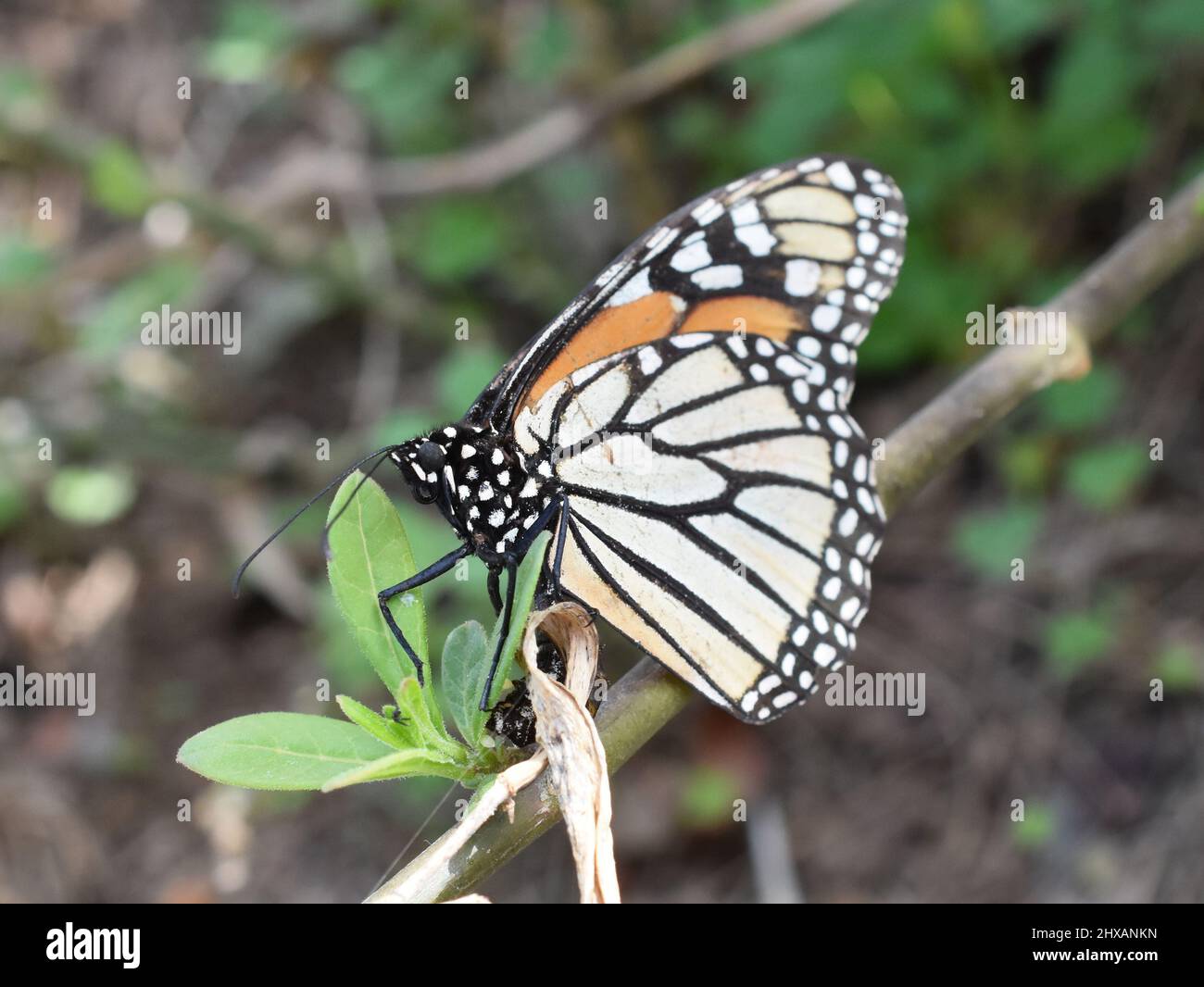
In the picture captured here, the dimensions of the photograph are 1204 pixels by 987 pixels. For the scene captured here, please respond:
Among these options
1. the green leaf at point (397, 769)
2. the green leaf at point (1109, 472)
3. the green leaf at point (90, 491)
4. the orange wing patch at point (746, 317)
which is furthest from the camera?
the green leaf at point (90, 491)

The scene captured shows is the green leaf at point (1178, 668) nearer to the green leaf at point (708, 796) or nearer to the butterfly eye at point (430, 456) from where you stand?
the green leaf at point (708, 796)

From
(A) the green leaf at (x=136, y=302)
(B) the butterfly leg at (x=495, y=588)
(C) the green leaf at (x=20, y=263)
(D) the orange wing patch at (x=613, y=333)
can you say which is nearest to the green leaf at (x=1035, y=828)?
(D) the orange wing patch at (x=613, y=333)

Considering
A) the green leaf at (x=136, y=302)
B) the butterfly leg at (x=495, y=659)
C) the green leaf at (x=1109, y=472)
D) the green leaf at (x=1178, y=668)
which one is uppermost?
the green leaf at (x=136, y=302)

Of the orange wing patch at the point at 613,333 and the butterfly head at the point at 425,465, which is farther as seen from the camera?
the orange wing patch at the point at 613,333

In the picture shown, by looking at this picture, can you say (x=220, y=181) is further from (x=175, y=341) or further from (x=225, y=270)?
(x=175, y=341)

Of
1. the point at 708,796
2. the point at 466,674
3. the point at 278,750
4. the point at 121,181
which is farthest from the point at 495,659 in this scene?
the point at 121,181

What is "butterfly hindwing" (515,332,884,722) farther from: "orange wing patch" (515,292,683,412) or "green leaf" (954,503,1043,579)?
"green leaf" (954,503,1043,579)

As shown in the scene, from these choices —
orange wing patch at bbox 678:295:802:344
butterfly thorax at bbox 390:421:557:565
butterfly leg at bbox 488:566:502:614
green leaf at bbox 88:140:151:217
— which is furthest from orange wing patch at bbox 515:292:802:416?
green leaf at bbox 88:140:151:217

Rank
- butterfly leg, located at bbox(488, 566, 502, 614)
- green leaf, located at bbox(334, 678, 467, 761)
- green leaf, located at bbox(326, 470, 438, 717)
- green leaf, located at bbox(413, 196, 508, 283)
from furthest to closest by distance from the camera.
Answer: green leaf, located at bbox(413, 196, 508, 283) < butterfly leg, located at bbox(488, 566, 502, 614) < green leaf, located at bbox(326, 470, 438, 717) < green leaf, located at bbox(334, 678, 467, 761)
